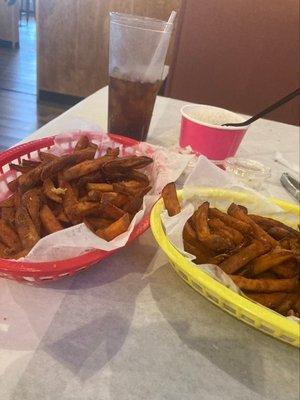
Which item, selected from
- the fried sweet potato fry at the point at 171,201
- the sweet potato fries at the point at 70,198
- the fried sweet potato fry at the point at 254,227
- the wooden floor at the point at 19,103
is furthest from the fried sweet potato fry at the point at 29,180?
the wooden floor at the point at 19,103

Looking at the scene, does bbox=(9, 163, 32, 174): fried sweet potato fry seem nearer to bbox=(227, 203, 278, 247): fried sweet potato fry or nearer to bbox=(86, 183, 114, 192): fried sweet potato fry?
bbox=(86, 183, 114, 192): fried sweet potato fry

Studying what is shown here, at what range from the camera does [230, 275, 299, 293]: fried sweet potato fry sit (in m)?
0.49

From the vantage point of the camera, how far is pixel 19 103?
3510 millimetres

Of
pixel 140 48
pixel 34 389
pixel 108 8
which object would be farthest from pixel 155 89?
pixel 108 8

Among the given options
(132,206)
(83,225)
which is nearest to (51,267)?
(83,225)

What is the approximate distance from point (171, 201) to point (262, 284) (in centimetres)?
19

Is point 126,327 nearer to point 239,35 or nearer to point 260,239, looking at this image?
point 260,239

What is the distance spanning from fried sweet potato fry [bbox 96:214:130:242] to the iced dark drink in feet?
1.71

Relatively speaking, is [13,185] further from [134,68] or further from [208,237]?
[134,68]

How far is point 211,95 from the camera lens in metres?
2.44

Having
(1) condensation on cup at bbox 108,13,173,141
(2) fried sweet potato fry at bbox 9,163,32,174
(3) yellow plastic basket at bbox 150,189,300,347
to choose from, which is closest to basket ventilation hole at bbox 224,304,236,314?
(3) yellow plastic basket at bbox 150,189,300,347

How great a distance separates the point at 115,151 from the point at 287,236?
1.16 ft

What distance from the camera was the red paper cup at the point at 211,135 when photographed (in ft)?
3.06

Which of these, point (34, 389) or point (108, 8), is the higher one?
point (108, 8)
